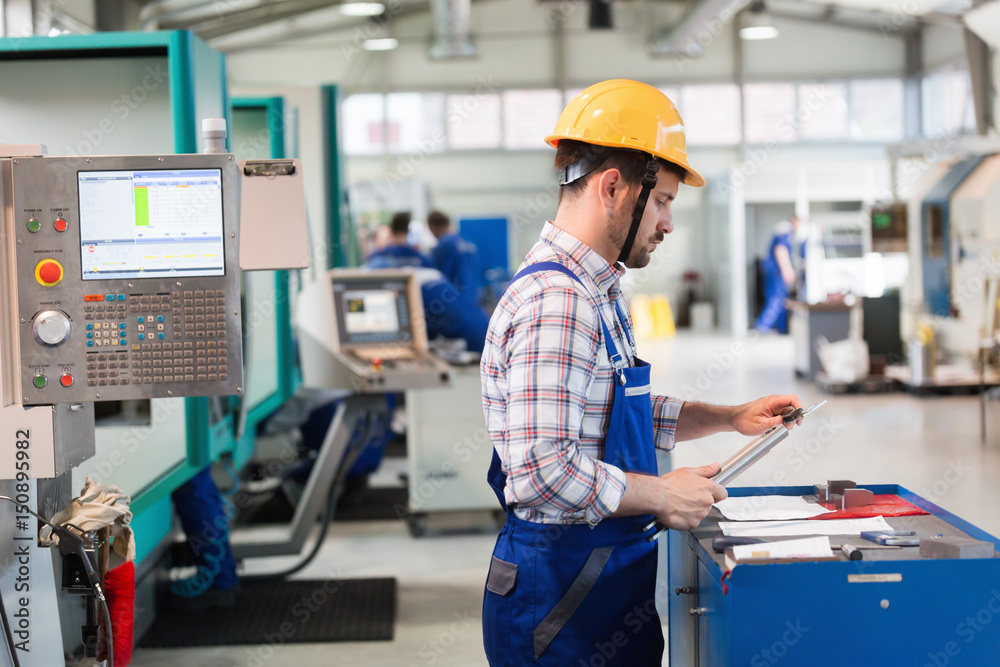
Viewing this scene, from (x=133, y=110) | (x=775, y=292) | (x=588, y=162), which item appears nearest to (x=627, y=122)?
(x=588, y=162)

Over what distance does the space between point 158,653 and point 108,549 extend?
73.4 inches

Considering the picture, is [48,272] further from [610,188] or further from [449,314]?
[449,314]

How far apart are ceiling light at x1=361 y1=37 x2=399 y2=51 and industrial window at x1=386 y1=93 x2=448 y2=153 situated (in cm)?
88

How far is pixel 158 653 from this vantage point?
3.50m

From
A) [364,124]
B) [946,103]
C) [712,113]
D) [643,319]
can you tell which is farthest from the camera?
[712,113]

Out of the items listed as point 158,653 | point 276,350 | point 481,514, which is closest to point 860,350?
point 481,514

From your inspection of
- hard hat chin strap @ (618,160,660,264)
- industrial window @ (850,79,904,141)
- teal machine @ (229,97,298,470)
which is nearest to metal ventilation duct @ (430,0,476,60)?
industrial window @ (850,79,904,141)

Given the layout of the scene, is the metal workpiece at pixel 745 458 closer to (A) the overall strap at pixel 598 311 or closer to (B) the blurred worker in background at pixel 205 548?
(A) the overall strap at pixel 598 311

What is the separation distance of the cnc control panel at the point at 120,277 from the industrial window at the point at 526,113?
14148 mm

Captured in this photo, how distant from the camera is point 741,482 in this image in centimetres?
565

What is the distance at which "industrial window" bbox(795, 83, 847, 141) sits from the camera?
1573cm

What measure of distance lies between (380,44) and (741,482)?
1141 centimetres

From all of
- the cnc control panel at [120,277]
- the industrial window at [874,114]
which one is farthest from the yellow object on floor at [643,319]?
the cnc control panel at [120,277]

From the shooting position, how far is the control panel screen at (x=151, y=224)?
6.07 ft
